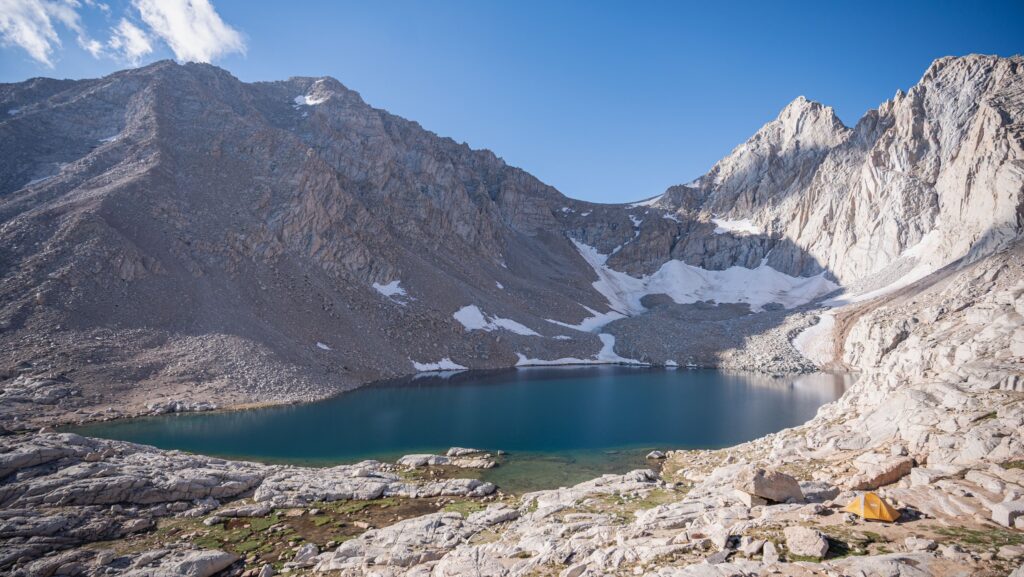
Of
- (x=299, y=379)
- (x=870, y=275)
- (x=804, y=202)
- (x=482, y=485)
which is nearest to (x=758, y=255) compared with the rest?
(x=804, y=202)

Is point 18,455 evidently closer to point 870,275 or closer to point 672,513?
point 672,513

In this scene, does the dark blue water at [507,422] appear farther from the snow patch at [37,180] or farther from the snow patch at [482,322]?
the snow patch at [37,180]

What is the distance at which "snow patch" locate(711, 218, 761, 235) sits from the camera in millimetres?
142762

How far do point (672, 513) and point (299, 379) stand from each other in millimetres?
46245

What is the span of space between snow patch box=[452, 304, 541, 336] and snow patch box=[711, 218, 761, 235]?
83355 millimetres

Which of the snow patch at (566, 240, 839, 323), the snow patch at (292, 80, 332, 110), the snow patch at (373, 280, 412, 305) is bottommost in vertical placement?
the snow patch at (373, 280, 412, 305)

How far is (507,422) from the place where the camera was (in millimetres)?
42719

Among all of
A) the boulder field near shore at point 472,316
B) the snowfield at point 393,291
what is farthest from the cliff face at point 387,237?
the boulder field near shore at point 472,316

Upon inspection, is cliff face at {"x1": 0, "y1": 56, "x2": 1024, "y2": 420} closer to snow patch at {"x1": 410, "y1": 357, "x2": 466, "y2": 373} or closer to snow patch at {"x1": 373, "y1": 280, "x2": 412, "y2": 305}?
snow patch at {"x1": 373, "y1": 280, "x2": 412, "y2": 305}

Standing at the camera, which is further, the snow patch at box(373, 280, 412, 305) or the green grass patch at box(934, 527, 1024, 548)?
the snow patch at box(373, 280, 412, 305)

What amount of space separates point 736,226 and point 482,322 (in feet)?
317

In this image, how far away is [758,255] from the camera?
136 meters

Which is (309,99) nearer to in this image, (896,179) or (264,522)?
(264,522)

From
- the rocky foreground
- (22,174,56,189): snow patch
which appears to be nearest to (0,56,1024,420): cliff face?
(22,174,56,189): snow patch
